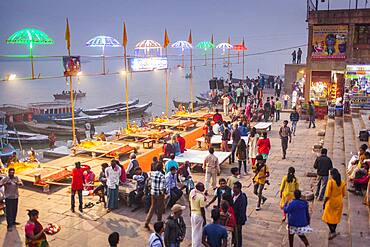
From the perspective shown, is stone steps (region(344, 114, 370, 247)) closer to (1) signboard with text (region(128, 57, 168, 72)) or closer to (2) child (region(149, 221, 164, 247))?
(2) child (region(149, 221, 164, 247))

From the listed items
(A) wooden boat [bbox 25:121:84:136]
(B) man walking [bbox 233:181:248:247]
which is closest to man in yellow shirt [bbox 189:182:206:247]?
(B) man walking [bbox 233:181:248:247]

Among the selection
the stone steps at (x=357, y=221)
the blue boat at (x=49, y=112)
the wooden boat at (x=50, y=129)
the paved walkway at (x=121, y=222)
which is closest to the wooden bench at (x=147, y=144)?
the paved walkway at (x=121, y=222)

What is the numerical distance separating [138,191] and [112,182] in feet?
2.47

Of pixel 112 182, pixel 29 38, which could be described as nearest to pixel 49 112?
pixel 29 38

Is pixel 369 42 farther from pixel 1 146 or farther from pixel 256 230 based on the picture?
pixel 1 146

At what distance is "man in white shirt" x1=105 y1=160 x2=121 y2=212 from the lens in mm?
10352

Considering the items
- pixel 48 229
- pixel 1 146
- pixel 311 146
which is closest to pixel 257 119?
pixel 311 146

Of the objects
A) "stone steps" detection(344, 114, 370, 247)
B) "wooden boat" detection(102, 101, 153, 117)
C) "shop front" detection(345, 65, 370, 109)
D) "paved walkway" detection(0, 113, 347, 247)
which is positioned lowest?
"wooden boat" detection(102, 101, 153, 117)

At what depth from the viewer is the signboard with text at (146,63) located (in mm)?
22298

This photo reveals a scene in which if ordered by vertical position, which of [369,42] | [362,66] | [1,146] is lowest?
[1,146]

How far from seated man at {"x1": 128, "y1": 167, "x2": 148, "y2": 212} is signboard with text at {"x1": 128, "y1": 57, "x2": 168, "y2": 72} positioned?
12350mm

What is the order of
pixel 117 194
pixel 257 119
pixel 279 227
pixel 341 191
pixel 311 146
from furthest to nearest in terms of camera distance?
1. pixel 257 119
2. pixel 311 146
3. pixel 117 194
4. pixel 279 227
5. pixel 341 191

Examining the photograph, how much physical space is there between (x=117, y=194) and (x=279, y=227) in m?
4.38

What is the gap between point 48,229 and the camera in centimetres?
946
